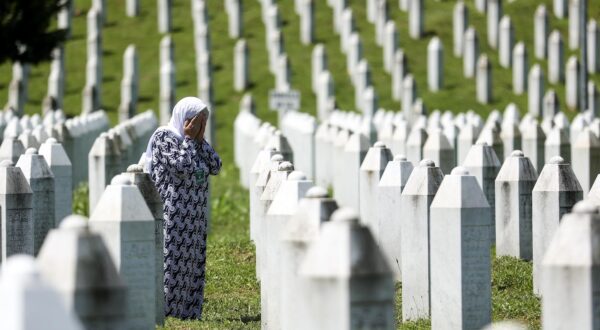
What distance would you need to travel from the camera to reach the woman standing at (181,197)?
11141 millimetres

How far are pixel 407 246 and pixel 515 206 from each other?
3.09 m

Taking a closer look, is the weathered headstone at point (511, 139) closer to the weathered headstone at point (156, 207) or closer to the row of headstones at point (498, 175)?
the row of headstones at point (498, 175)

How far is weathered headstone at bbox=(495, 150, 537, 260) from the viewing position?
13.3 meters

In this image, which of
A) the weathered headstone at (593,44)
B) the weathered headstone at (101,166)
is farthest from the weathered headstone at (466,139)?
the weathered headstone at (593,44)

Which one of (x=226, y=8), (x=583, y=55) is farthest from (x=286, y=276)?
(x=226, y=8)

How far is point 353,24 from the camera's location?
1689 inches

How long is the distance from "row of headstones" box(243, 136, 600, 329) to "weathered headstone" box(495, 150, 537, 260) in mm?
12

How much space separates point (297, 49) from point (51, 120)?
55.8ft

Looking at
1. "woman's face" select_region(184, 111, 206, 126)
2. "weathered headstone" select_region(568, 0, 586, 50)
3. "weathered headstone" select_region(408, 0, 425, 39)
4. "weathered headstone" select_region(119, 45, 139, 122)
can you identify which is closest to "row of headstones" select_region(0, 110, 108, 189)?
"woman's face" select_region(184, 111, 206, 126)

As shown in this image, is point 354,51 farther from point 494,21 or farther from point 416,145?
point 416,145

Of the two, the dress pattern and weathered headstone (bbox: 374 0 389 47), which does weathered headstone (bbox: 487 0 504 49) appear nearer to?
weathered headstone (bbox: 374 0 389 47)

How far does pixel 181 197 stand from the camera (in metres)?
11.2

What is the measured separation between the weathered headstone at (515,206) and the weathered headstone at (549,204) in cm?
161

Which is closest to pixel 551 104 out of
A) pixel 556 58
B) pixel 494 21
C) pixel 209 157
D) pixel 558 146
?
pixel 556 58
